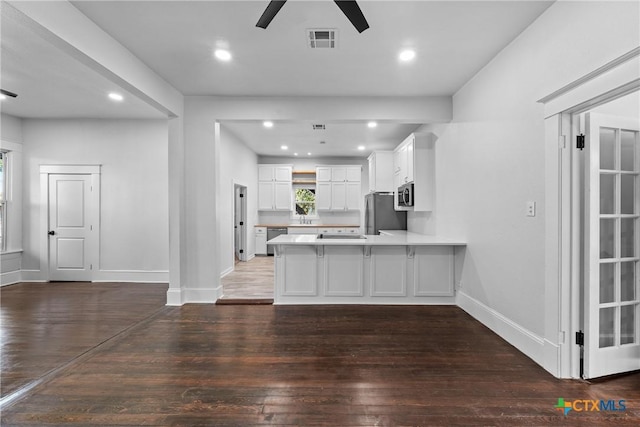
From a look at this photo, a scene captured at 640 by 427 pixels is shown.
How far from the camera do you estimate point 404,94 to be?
3846mm

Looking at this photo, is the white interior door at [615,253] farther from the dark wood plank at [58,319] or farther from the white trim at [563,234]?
the dark wood plank at [58,319]

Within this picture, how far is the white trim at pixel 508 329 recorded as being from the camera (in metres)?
2.42

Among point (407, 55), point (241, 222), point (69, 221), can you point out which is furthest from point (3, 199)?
point (407, 55)

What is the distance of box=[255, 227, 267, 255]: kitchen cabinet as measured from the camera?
7844mm

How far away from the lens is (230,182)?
584 centimetres

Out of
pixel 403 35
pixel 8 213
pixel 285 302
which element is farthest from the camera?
pixel 8 213

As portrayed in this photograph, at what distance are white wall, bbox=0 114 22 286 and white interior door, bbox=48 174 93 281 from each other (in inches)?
18.8

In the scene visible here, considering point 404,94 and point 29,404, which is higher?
point 404,94

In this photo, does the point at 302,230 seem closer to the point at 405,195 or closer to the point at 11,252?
the point at 405,195

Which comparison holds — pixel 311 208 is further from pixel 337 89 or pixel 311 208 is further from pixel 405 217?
pixel 337 89

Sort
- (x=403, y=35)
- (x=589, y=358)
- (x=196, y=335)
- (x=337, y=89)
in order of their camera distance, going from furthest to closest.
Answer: (x=337, y=89), (x=196, y=335), (x=403, y=35), (x=589, y=358)

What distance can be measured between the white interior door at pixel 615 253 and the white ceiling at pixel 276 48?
114 centimetres

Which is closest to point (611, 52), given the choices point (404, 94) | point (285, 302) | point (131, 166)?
point (404, 94)

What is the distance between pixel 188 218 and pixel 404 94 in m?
3.19
